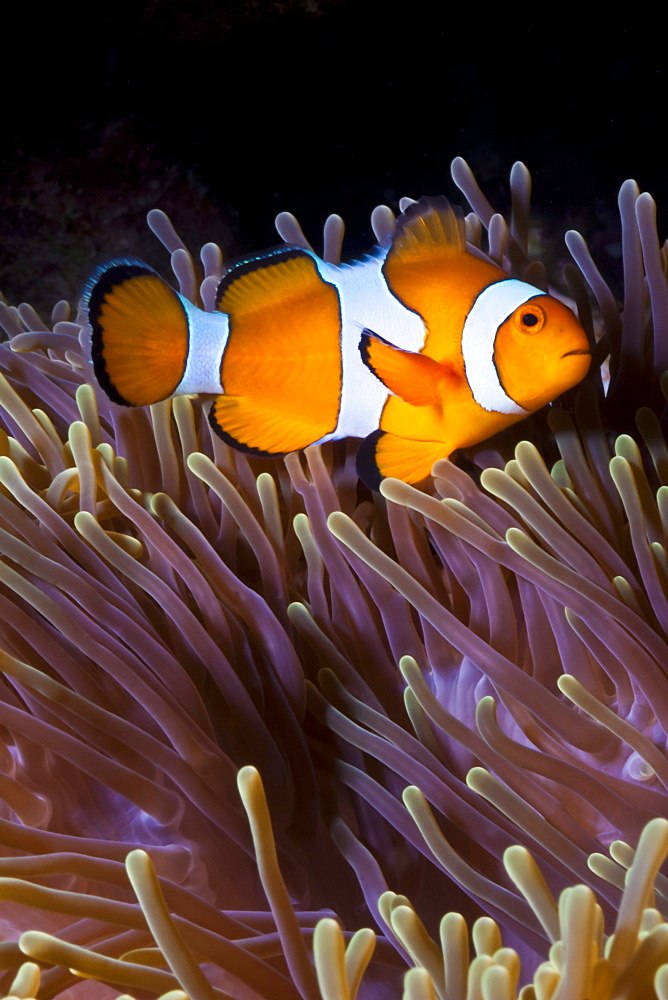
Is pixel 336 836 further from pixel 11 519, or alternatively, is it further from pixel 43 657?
pixel 11 519

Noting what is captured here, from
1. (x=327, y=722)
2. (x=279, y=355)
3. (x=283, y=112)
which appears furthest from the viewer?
(x=283, y=112)

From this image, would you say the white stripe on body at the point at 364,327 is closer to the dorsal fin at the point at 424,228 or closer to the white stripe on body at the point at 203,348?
the dorsal fin at the point at 424,228

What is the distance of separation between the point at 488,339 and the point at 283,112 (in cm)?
147

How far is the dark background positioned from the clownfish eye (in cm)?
108

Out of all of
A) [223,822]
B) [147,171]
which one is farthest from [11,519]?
[147,171]

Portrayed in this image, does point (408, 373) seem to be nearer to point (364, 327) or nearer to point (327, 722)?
point (364, 327)

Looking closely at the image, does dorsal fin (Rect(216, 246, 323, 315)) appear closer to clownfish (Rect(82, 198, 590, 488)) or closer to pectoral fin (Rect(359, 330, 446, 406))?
clownfish (Rect(82, 198, 590, 488))

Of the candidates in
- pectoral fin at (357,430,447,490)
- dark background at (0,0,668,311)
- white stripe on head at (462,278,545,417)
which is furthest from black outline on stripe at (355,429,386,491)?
dark background at (0,0,668,311)

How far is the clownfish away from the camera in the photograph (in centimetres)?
103

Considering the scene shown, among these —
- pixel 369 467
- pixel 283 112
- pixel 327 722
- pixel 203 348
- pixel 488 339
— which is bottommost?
pixel 327 722

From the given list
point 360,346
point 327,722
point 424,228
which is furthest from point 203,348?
point 327,722

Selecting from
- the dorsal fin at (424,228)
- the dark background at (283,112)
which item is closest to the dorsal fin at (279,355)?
the dorsal fin at (424,228)

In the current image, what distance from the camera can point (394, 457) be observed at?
41.9 inches

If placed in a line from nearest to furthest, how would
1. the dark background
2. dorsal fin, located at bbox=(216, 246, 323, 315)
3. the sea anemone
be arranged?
the sea anemone < dorsal fin, located at bbox=(216, 246, 323, 315) < the dark background
